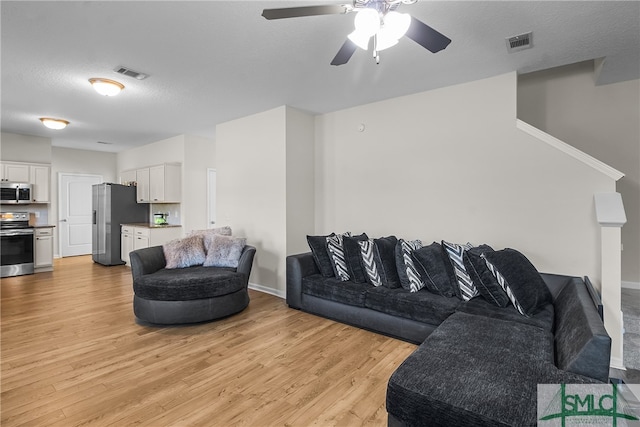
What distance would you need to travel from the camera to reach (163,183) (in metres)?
6.13

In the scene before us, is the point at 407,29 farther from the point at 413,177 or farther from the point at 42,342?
the point at 42,342

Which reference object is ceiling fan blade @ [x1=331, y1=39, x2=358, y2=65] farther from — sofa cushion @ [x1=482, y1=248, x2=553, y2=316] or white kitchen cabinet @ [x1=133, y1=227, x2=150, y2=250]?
white kitchen cabinet @ [x1=133, y1=227, x2=150, y2=250]

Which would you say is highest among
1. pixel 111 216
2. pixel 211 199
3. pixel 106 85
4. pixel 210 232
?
pixel 106 85

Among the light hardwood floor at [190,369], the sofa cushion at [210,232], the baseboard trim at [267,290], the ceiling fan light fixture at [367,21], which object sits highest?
the ceiling fan light fixture at [367,21]

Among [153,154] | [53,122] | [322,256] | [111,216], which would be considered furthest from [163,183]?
[322,256]

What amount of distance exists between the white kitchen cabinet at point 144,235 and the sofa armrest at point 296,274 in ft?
11.5

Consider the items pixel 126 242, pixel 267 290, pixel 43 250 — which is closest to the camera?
pixel 267 290

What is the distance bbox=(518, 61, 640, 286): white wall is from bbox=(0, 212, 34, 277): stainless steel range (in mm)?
8246

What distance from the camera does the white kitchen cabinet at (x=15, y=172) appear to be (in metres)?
5.62

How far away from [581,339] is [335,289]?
7.06 feet

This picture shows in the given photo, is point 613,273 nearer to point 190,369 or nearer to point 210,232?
point 190,369

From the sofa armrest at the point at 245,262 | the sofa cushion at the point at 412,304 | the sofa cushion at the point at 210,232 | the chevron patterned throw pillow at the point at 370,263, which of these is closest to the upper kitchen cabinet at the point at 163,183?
the sofa cushion at the point at 210,232

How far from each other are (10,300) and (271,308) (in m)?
3.53

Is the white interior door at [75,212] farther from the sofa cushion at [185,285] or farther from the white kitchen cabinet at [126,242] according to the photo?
the sofa cushion at [185,285]
